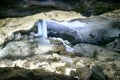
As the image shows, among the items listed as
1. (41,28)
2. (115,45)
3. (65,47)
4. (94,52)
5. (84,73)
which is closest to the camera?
(84,73)

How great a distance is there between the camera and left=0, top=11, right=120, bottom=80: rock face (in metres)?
4.69

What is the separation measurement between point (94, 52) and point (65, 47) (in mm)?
672

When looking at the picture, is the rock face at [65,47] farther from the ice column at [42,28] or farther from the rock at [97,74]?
the ice column at [42,28]

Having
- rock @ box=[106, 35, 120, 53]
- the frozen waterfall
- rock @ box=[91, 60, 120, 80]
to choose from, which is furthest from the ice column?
rock @ box=[91, 60, 120, 80]

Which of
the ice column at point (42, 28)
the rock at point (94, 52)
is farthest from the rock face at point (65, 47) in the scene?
the ice column at point (42, 28)

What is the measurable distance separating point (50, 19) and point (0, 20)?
1.21m

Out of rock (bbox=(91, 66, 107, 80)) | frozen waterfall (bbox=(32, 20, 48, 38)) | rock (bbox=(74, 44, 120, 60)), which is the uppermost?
frozen waterfall (bbox=(32, 20, 48, 38))

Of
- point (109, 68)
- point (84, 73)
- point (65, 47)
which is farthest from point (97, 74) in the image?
point (65, 47)

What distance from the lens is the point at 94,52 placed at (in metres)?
5.34

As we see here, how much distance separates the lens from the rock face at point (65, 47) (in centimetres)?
469

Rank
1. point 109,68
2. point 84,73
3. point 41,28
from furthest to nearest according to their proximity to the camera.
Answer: point 41,28 < point 109,68 < point 84,73

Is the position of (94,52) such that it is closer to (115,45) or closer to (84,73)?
(115,45)

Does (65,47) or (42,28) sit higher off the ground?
(42,28)

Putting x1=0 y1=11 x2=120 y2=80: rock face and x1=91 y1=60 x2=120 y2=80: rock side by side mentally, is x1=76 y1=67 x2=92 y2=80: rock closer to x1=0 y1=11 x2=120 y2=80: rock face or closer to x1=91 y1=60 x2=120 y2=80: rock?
x1=0 y1=11 x2=120 y2=80: rock face
